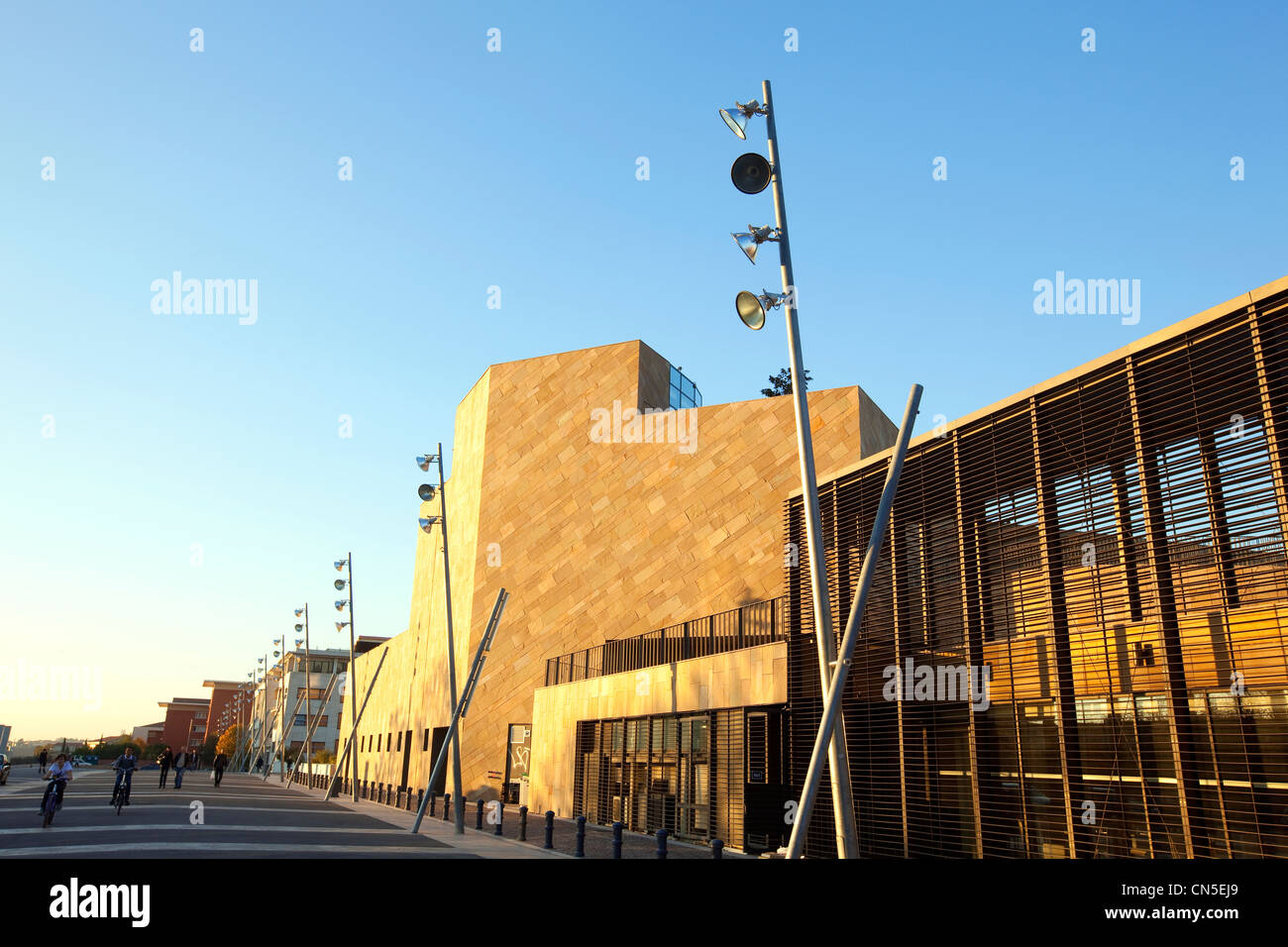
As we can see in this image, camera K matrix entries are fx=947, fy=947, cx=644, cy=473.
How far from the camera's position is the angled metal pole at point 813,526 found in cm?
1082

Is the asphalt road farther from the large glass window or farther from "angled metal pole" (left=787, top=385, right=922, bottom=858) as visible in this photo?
the large glass window

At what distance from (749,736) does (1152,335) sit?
12145 millimetres

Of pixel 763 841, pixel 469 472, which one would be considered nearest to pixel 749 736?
pixel 763 841

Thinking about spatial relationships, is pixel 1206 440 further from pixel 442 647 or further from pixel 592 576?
pixel 442 647

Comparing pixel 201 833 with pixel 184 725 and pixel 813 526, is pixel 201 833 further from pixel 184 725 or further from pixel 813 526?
pixel 184 725

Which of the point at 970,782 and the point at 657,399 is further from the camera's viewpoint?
the point at 657,399

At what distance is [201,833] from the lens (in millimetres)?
18000

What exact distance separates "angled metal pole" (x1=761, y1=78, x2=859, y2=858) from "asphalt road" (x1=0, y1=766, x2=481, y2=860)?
7753mm

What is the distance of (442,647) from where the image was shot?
55031 mm

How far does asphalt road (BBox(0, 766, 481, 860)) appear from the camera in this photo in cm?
1441

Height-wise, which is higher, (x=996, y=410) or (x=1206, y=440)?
(x=996, y=410)

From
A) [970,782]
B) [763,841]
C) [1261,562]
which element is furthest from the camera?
[763,841]

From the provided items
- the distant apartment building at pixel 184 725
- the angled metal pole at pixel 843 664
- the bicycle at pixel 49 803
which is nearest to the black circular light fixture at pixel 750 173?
the angled metal pole at pixel 843 664
